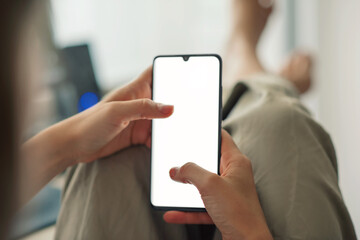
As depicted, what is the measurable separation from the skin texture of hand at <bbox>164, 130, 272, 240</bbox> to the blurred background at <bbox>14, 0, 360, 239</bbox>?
52 centimetres

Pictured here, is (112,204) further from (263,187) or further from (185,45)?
(185,45)

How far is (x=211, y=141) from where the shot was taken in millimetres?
420

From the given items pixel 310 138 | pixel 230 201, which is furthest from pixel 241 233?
pixel 310 138

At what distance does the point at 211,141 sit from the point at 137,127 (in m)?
0.10

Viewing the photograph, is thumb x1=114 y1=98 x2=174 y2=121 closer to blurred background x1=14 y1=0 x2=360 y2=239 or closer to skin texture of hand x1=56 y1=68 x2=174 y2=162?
skin texture of hand x1=56 y1=68 x2=174 y2=162

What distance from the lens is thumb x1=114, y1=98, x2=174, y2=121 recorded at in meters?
0.39

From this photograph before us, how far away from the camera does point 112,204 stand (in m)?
0.41

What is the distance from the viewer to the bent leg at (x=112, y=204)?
40 centimetres

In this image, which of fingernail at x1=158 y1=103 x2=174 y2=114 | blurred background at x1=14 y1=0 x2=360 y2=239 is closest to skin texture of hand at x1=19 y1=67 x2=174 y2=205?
fingernail at x1=158 y1=103 x2=174 y2=114

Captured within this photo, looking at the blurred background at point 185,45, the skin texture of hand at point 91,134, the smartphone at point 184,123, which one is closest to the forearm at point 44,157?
the skin texture of hand at point 91,134

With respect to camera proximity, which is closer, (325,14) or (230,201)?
(230,201)

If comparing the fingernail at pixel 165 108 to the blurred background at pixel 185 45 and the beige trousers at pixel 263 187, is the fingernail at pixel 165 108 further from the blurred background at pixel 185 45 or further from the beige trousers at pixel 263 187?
the blurred background at pixel 185 45

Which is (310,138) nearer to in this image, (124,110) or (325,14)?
(124,110)

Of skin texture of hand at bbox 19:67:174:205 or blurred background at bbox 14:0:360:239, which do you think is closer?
skin texture of hand at bbox 19:67:174:205
